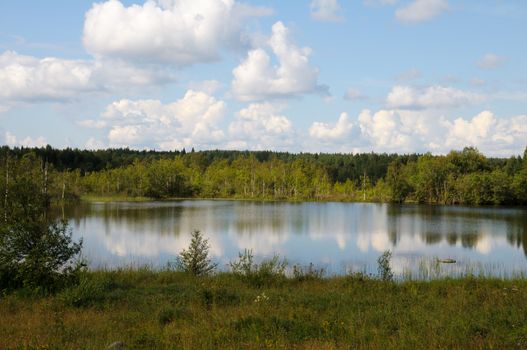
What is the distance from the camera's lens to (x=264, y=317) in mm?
9703

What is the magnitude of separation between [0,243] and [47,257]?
1.42 metres

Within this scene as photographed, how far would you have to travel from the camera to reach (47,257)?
43.0 feet

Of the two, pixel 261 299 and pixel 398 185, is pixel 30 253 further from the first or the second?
pixel 398 185

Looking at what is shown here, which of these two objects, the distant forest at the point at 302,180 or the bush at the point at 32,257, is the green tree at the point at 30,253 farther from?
the distant forest at the point at 302,180

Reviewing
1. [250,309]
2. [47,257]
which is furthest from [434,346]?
[47,257]

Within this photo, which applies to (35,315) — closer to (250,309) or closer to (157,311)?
(157,311)

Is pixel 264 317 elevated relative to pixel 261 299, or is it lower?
elevated

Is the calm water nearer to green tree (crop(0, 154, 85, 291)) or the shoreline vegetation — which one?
the shoreline vegetation

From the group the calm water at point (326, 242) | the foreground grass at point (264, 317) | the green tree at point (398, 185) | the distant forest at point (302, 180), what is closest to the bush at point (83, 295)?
the foreground grass at point (264, 317)

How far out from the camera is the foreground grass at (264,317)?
805 cm

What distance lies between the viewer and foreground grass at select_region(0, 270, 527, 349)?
8.05m

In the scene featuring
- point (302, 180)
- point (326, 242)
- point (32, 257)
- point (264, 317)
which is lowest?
point (326, 242)

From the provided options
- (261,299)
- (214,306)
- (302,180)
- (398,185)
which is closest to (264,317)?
(214,306)

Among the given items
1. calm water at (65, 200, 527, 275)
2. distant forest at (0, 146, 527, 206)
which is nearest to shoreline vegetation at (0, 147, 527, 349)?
calm water at (65, 200, 527, 275)
